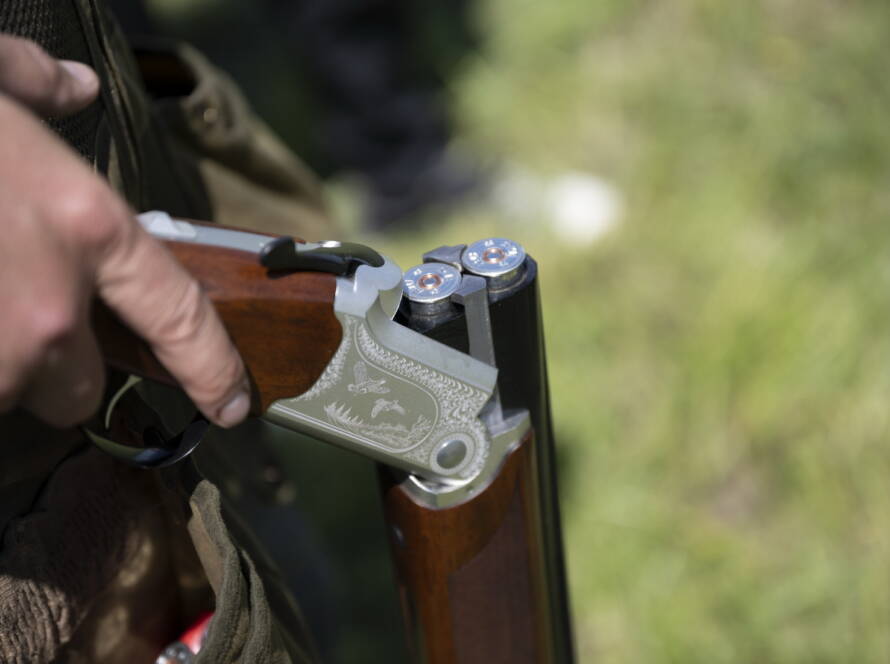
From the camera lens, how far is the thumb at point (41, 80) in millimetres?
602

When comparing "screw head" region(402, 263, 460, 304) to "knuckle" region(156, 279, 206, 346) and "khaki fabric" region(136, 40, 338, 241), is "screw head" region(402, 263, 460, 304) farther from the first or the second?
"khaki fabric" region(136, 40, 338, 241)

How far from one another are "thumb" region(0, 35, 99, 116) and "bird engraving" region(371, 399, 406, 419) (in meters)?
0.30

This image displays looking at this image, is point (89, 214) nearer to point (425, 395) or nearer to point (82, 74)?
point (82, 74)

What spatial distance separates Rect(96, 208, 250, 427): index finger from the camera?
56 cm

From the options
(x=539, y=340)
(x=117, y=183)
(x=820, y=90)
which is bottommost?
(x=820, y=90)

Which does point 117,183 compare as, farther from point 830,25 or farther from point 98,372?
point 830,25

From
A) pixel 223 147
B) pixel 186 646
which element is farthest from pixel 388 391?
pixel 223 147

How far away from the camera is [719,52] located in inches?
111

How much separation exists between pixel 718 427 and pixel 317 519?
0.86 metres

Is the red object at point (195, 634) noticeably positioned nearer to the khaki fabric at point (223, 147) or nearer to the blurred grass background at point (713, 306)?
the khaki fabric at point (223, 147)

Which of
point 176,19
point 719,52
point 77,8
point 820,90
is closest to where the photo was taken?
point 77,8

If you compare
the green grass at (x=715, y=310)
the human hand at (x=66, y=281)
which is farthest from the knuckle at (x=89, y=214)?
the green grass at (x=715, y=310)

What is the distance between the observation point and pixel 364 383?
0.72 metres

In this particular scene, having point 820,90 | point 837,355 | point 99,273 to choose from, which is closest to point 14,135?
point 99,273
